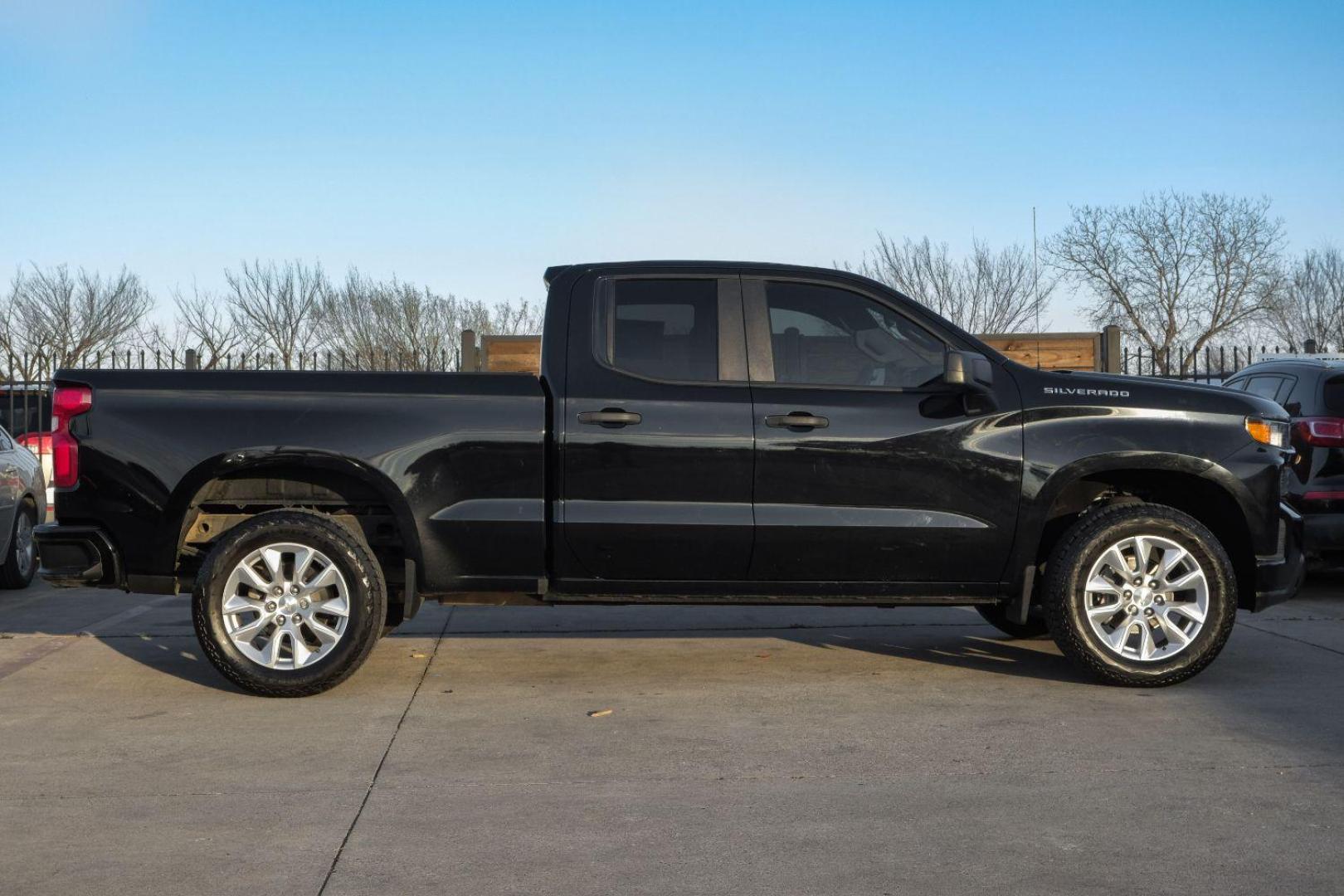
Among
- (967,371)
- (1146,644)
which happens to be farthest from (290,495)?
(1146,644)

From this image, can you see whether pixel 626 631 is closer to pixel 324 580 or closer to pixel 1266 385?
pixel 324 580

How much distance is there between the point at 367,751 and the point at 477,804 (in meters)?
0.87

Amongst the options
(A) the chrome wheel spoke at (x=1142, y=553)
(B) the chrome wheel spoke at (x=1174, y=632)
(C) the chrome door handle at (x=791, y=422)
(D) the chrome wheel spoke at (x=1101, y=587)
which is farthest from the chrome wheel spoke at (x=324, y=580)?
(B) the chrome wheel spoke at (x=1174, y=632)

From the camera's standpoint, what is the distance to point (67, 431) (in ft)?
20.1

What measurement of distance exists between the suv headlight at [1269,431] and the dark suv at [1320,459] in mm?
2183

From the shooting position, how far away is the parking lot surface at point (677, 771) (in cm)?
385

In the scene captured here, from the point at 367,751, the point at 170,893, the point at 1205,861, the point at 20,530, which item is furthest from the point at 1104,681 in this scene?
the point at 20,530

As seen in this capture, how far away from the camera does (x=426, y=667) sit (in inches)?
272

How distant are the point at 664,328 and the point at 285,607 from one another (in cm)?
215

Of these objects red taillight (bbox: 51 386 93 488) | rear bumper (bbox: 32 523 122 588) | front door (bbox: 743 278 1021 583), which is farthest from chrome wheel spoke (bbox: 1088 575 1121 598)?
red taillight (bbox: 51 386 93 488)

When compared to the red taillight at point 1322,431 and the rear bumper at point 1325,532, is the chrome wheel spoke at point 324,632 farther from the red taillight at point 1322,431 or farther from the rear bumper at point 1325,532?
the red taillight at point 1322,431

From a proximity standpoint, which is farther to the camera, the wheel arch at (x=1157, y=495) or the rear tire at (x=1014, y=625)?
the rear tire at (x=1014, y=625)

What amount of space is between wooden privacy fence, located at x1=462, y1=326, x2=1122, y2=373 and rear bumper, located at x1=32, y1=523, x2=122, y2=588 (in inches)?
311

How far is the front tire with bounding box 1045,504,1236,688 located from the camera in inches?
244
